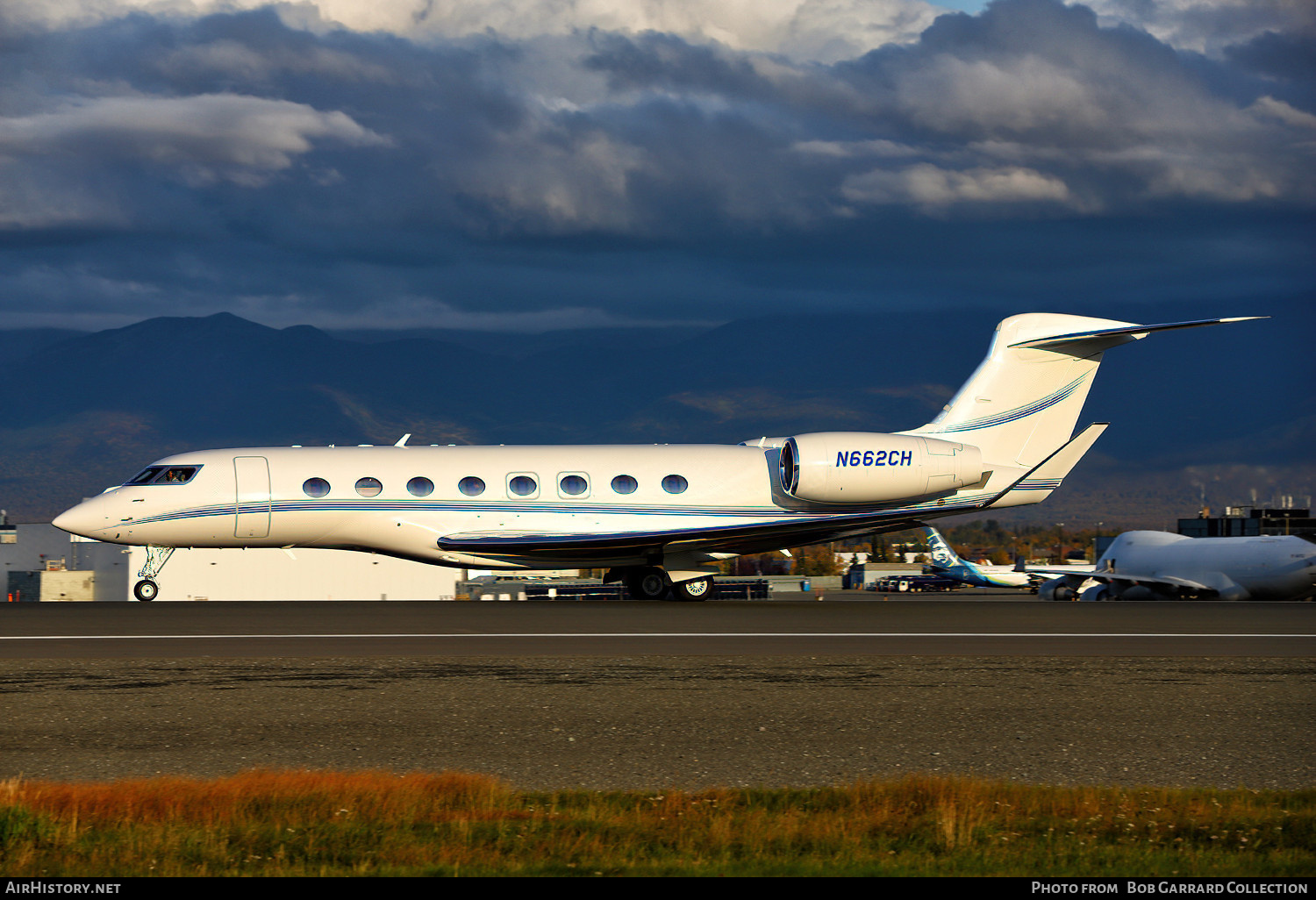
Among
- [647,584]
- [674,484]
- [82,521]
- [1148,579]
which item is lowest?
[1148,579]

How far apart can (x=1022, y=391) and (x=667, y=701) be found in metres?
19.9

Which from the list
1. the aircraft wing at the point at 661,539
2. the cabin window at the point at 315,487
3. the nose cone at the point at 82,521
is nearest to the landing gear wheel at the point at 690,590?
the aircraft wing at the point at 661,539

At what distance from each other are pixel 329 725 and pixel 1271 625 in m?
16.4

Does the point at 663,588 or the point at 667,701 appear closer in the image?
the point at 667,701

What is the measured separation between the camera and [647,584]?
28766 millimetres

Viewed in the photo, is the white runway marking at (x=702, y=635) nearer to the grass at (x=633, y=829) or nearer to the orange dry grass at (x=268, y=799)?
the grass at (x=633, y=829)

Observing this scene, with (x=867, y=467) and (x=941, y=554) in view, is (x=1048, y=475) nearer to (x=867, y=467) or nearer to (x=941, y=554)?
(x=867, y=467)

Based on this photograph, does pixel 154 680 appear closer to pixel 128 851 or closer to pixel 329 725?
pixel 329 725

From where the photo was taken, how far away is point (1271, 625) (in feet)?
66.8

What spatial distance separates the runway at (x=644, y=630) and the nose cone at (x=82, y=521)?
227 cm

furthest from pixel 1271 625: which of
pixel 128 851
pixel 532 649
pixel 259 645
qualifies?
pixel 128 851

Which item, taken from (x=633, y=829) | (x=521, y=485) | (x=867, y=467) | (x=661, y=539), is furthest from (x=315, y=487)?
(x=633, y=829)

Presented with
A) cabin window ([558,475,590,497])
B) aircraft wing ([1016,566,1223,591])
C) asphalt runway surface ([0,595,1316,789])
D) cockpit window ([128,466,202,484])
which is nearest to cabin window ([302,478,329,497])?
cockpit window ([128,466,202,484])

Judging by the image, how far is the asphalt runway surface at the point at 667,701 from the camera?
9367 mm
